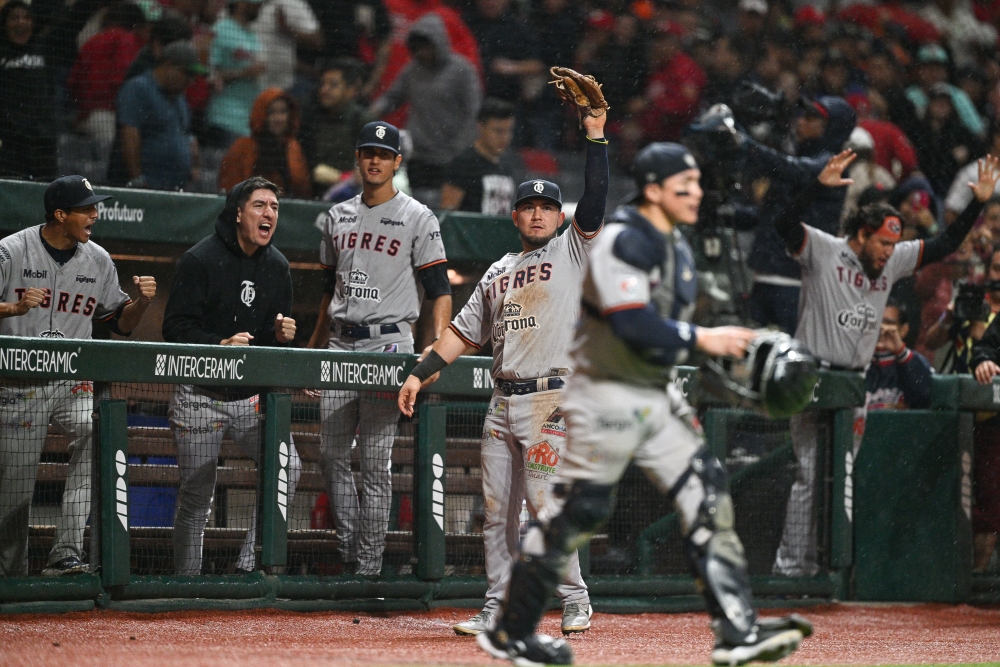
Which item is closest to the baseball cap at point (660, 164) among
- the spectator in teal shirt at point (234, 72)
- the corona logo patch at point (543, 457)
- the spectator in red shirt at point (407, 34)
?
the corona logo patch at point (543, 457)

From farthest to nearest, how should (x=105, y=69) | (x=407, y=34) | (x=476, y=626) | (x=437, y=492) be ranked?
(x=407, y=34) → (x=105, y=69) → (x=437, y=492) → (x=476, y=626)

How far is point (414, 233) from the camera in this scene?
689 cm

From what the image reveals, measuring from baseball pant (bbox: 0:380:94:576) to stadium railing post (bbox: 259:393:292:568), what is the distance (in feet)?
2.81

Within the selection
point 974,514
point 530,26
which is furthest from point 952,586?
point 530,26

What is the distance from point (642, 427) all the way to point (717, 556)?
1.65 ft

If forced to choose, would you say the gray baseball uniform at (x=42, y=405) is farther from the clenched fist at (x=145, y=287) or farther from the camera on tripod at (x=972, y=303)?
the camera on tripod at (x=972, y=303)

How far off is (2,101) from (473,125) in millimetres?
3669

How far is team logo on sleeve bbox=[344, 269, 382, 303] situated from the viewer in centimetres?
679

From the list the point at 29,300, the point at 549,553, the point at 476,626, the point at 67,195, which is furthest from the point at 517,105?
the point at 549,553

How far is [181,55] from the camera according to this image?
28.5 ft

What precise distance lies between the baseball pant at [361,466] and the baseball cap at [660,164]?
105 inches

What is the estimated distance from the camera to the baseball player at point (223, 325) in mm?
6238

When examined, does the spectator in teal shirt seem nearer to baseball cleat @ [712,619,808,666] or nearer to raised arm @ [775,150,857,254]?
raised arm @ [775,150,857,254]

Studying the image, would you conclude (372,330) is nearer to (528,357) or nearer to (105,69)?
(528,357)
